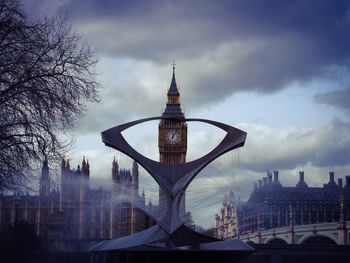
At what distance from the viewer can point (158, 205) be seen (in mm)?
36125

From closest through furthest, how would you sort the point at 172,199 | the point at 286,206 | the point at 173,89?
the point at 172,199 → the point at 286,206 → the point at 173,89

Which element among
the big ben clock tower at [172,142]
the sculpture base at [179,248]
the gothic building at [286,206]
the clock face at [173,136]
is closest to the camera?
the sculpture base at [179,248]

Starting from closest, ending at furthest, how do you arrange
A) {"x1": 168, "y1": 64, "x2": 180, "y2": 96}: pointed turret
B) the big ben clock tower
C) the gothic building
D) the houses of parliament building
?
the houses of parliament building, the gothic building, the big ben clock tower, {"x1": 168, "y1": 64, "x2": 180, "y2": 96}: pointed turret

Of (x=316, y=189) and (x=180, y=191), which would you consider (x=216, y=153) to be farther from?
(x=316, y=189)

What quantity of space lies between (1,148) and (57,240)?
163ft

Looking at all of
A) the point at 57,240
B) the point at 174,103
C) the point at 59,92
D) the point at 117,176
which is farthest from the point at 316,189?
the point at 59,92

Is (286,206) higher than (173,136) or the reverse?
the reverse

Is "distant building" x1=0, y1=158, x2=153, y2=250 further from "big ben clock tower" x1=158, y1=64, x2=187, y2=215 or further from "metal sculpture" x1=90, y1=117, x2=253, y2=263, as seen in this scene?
"metal sculpture" x1=90, y1=117, x2=253, y2=263

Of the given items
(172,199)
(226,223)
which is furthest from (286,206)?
(172,199)

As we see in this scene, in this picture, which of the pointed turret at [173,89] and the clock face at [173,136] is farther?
the pointed turret at [173,89]

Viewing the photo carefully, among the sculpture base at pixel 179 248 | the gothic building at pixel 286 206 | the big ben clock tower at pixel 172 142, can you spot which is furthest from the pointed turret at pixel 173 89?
the sculpture base at pixel 179 248

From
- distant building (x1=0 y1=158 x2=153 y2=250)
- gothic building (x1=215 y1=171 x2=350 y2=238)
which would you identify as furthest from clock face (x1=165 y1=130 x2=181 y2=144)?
distant building (x1=0 y1=158 x2=153 y2=250)

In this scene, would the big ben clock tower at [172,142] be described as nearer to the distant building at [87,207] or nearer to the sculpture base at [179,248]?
the distant building at [87,207]

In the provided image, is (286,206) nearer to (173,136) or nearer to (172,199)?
(173,136)
